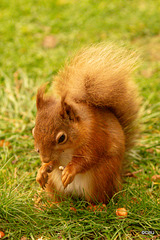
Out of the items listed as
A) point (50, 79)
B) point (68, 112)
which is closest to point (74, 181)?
point (68, 112)

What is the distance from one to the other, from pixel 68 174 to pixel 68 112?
345mm

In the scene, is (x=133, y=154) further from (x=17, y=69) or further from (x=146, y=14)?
(x=146, y=14)

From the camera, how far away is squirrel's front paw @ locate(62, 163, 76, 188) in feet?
5.88

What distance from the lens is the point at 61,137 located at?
1.77 metres

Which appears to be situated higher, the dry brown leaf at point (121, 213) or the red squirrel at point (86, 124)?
the red squirrel at point (86, 124)

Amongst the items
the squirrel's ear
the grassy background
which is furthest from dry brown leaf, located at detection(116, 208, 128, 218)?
the squirrel's ear

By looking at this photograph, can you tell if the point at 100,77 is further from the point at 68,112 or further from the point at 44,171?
the point at 44,171

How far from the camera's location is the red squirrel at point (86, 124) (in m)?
1.80

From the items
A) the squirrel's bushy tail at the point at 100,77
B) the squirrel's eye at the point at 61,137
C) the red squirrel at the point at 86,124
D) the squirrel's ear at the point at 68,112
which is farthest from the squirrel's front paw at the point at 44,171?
the squirrel's bushy tail at the point at 100,77

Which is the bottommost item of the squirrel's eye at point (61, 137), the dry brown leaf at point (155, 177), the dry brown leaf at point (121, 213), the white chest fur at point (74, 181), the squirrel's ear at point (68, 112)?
the dry brown leaf at point (155, 177)

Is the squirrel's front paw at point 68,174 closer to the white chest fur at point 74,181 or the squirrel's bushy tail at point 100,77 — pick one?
the white chest fur at point 74,181

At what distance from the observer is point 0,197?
199 centimetres

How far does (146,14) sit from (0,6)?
247 centimetres

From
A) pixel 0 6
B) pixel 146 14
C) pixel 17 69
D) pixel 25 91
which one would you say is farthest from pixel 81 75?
pixel 0 6
